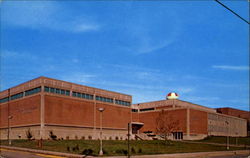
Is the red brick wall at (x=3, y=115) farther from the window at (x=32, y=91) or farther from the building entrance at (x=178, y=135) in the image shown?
the building entrance at (x=178, y=135)

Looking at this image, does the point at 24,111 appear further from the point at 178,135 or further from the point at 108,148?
the point at 178,135

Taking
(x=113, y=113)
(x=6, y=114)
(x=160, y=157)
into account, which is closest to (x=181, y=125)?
(x=113, y=113)

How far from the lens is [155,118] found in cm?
9588

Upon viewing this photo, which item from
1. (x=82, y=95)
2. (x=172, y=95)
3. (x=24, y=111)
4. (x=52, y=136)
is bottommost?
(x=52, y=136)

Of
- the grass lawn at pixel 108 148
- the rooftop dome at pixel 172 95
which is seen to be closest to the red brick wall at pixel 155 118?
the rooftop dome at pixel 172 95

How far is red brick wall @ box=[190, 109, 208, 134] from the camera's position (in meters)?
88.1

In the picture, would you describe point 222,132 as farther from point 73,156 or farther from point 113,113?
point 73,156

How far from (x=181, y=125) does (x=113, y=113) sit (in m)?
20.8

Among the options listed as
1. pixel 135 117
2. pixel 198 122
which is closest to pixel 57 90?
pixel 135 117

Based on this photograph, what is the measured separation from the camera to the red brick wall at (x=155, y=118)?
8800 cm

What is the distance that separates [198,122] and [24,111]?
50464 mm

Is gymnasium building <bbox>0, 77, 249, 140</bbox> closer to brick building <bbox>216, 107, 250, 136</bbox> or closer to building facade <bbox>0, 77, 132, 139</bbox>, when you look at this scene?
building facade <bbox>0, 77, 132, 139</bbox>

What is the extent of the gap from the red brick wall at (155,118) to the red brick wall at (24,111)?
4036 centimetres

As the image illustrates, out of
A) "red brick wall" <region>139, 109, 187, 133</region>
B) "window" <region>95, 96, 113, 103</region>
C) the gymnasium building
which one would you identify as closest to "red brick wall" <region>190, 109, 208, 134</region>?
the gymnasium building
